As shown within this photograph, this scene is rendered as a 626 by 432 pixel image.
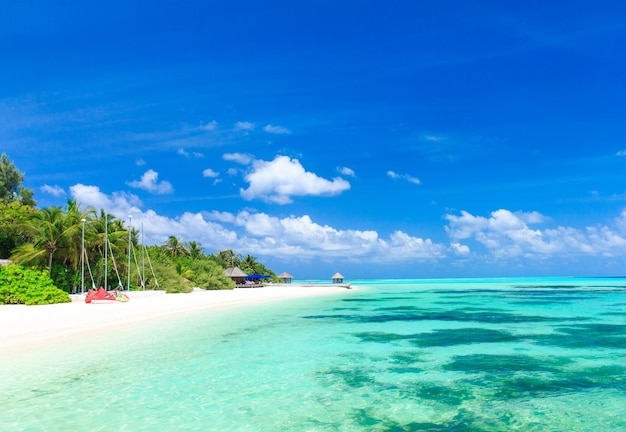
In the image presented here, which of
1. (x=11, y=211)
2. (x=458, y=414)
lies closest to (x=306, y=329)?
(x=458, y=414)

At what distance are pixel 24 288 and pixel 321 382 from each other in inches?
803

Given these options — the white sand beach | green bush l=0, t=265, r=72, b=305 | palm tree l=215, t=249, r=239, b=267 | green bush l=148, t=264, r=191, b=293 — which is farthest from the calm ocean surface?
palm tree l=215, t=249, r=239, b=267

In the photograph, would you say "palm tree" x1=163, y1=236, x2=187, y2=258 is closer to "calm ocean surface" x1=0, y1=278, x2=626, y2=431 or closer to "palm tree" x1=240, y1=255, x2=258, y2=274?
"palm tree" x1=240, y1=255, x2=258, y2=274

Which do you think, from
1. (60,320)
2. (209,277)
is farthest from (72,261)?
(209,277)

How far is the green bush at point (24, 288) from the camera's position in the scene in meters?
22.8

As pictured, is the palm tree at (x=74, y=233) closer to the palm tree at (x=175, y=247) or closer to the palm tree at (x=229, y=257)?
the palm tree at (x=175, y=247)

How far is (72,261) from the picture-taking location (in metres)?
31.6

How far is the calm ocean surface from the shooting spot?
6.53 metres

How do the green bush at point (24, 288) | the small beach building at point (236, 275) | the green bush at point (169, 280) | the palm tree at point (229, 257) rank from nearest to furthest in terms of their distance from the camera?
the green bush at point (24, 288)
the green bush at point (169, 280)
the small beach building at point (236, 275)
the palm tree at point (229, 257)

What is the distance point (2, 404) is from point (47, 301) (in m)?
18.6

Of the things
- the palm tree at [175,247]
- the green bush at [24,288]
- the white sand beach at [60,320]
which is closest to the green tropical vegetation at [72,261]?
the green bush at [24,288]

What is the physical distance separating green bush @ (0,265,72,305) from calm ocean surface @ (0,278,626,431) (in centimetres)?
1063

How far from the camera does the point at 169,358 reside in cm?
1138

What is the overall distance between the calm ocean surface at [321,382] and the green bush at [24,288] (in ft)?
34.9
